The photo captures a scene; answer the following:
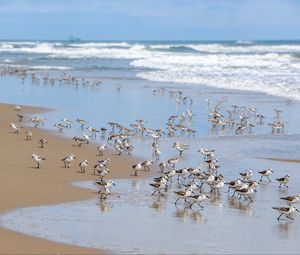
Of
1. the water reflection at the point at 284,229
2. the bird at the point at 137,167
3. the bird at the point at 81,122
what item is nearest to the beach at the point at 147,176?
the water reflection at the point at 284,229

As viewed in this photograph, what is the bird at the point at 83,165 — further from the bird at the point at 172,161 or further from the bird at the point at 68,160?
the bird at the point at 172,161

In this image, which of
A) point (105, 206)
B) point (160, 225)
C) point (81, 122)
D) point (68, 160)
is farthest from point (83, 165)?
point (81, 122)

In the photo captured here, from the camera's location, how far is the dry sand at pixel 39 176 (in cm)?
902

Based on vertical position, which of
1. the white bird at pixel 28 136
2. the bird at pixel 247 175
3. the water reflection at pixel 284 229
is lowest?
the white bird at pixel 28 136

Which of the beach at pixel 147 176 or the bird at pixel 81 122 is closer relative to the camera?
the beach at pixel 147 176

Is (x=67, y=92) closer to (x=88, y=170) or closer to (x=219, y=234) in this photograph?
(x=88, y=170)

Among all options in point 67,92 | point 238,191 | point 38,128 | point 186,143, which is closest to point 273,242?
point 238,191

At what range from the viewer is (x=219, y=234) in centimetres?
982

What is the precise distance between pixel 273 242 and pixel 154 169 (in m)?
5.83

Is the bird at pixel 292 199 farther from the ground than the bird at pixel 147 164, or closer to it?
farther from the ground

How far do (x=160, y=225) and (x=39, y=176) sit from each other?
13.1ft

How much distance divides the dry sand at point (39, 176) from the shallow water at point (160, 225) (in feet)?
1.08

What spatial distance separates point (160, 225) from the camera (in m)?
10.2

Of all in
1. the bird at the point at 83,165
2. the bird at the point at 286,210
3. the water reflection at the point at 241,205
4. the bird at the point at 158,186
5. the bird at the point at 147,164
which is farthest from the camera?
the bird at the point at 147,164
